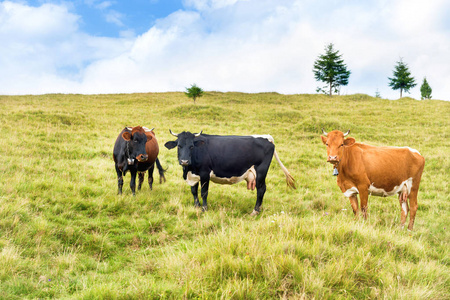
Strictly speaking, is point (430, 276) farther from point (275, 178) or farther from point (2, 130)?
point (2, 130)

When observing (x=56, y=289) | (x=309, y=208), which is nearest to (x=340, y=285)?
(x=56, y=289)

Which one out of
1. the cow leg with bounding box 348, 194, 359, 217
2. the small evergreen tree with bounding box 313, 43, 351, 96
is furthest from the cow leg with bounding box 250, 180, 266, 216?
the small evergreen tree with bounding box 313, 43, 351, 96

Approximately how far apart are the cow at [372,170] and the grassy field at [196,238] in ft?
1.96

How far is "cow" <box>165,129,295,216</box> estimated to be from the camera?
707cm

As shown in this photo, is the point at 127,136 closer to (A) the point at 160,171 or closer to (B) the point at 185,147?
(B) the point at 185,147

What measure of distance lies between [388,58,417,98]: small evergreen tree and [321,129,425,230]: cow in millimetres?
60089

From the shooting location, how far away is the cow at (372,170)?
597 centimetres

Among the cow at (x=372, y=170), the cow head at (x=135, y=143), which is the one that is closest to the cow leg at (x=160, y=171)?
the cow head at (x=135, y=143)

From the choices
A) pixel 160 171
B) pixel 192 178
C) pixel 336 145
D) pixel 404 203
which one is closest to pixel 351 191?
pixel 336 145

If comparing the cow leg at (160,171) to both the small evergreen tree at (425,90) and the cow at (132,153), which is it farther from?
the small evergreen tree at (425,90)

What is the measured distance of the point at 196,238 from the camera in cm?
520

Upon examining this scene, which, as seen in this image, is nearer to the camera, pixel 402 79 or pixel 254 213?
pixel 254 213

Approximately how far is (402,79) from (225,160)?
203ft

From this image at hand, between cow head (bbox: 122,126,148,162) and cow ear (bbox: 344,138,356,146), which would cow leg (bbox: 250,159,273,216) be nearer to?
cow ear (bbox: 344,138,356,146)
